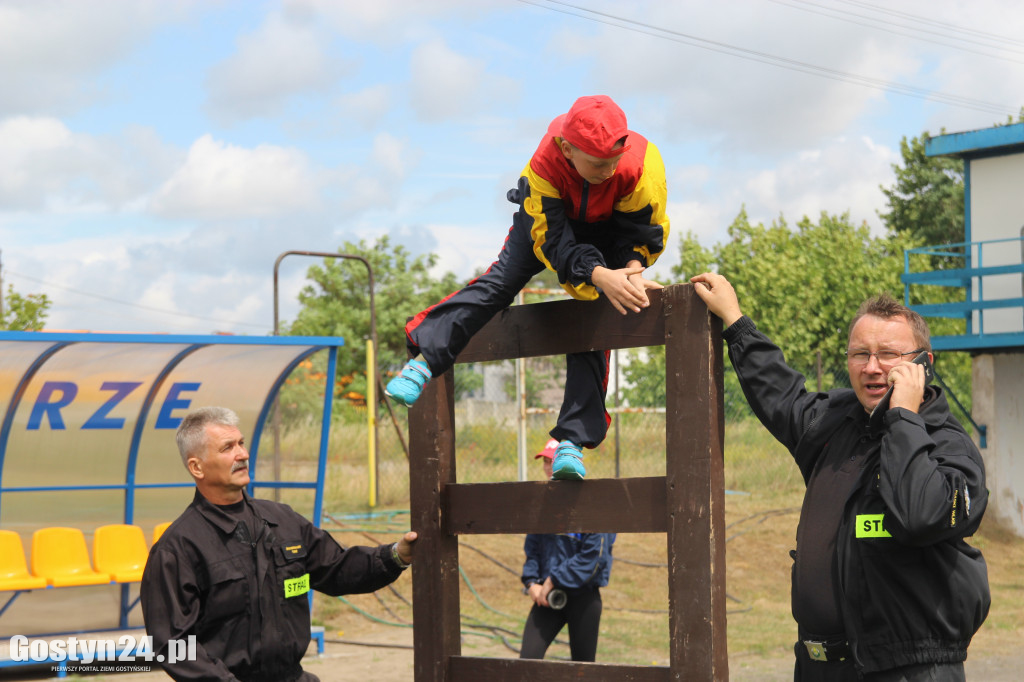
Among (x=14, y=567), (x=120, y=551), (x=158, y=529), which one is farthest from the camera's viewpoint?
(x=158, y=529)

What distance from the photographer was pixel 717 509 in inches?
121

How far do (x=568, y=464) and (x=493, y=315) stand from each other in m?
0.59

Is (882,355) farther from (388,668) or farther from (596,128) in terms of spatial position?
→ (388,668)

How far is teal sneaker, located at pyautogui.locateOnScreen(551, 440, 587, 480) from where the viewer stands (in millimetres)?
3342

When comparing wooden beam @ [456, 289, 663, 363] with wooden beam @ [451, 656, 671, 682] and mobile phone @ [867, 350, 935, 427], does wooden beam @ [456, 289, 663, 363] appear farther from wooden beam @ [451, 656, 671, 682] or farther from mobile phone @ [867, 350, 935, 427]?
wooden beam @ [451, 656, 671, 682]

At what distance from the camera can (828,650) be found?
2.89 meters

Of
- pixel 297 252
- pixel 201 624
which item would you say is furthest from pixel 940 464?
pixel 297 252

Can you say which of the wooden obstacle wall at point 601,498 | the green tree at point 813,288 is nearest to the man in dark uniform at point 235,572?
the wooden obstacle wall at point 601,498

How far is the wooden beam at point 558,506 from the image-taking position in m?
3.19

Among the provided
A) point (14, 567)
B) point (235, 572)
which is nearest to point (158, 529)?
point (14, 567)

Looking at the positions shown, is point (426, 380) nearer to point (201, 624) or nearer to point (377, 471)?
point (201, 624)

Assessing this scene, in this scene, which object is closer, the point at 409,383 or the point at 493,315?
the point at 409,383

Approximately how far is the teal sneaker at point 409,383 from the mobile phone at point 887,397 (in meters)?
1.41

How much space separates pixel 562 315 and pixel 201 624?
167cm
